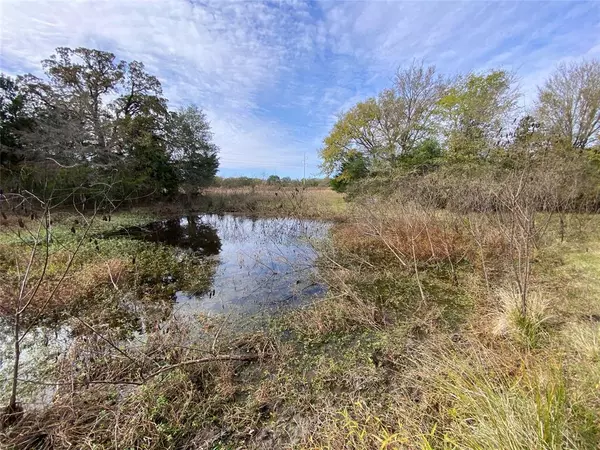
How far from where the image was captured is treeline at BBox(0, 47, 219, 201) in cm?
1349

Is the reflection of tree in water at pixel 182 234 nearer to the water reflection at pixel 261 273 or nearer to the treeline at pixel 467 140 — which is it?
the water reflection at pixel 261 273

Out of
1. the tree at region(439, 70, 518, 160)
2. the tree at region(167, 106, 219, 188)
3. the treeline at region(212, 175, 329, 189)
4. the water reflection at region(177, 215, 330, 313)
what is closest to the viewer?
the water reflection at region(177, 215, 330, 313)

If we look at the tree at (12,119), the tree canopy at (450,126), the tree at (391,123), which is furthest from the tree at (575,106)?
the tree at (12,119)

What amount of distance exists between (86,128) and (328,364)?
18213 millimetres

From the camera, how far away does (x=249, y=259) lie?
7.68 metres

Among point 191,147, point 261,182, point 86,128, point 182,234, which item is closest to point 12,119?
point 86,128

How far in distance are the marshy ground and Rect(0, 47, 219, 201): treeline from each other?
9.73 metres

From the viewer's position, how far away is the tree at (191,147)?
17391mm

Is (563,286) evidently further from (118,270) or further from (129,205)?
(129,205)

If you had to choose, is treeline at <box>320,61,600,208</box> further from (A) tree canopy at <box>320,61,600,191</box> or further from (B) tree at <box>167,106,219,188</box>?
(B) tree at <box>167,106,219,188</box>

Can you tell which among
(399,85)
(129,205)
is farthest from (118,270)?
(399,85)

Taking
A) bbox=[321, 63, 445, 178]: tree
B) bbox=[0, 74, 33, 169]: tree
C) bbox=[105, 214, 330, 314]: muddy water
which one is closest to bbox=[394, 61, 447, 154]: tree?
bbox=[321, 63, 445, 178]: tree

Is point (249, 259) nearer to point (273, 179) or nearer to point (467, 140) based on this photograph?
point (467, 140)

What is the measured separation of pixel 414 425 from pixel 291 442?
985 millimetres
